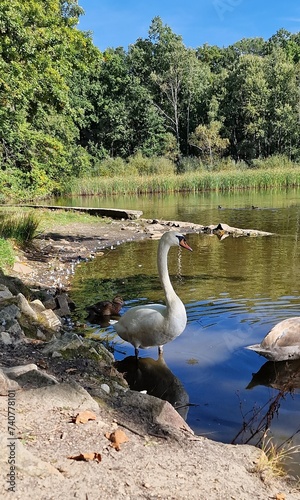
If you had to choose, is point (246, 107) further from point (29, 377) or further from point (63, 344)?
point (29, 377)

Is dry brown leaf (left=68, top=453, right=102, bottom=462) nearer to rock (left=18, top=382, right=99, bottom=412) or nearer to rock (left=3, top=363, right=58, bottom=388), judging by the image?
rock (left=18, top=382, right=99, bottom=412)

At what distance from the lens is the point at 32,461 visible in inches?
106

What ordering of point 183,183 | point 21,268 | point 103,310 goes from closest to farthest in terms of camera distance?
point 103,310 → point 21,268 → point 183,183

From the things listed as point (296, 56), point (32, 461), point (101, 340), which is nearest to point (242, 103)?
point (296, 56)

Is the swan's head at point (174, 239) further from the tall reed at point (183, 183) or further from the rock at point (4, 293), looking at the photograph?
the tall reed at point (183, 183)

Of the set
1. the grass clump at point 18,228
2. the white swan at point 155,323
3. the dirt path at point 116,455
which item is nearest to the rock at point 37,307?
the white swan at point 155,323

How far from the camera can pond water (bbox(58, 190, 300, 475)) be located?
186 inches

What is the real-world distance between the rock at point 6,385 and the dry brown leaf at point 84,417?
0.53 meters

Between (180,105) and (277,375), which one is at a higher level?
(180,105)

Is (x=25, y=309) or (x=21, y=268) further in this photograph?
(x=21, y=268)

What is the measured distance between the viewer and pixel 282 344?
5.73m

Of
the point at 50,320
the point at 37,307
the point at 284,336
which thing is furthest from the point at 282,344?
the point at 37,307

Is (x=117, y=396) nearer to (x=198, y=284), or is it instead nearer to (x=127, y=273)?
(x=198, y=284)

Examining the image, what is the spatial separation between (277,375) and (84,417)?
2.85 meters
